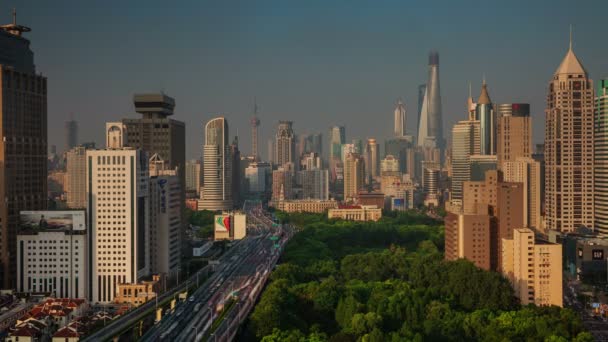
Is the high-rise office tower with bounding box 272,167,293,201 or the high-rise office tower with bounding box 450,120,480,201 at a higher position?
the high-rise office tower with bounding box 450,120,480,201

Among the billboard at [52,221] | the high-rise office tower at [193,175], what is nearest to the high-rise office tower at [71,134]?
the high-rise office tower at [193,175]

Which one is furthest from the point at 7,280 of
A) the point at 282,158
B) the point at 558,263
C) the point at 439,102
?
the point at 439,102

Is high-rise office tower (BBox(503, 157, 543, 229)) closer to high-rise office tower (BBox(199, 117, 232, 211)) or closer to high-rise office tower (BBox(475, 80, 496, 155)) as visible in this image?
high-rise office tower (BBox(475, 80, 496, 155))

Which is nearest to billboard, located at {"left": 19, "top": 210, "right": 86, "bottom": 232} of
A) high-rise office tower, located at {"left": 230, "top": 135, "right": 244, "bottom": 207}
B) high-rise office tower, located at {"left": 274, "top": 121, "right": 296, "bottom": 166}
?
high-rise office tower, located at {"left": 230, "top": 135, "right": 244, "bottom": 207}

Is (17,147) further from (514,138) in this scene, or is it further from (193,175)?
(193,175)

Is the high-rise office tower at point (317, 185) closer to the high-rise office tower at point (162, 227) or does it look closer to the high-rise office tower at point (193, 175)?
the high-rise office tower at point (193, 175)

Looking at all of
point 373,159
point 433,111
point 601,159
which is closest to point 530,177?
point 601,159
